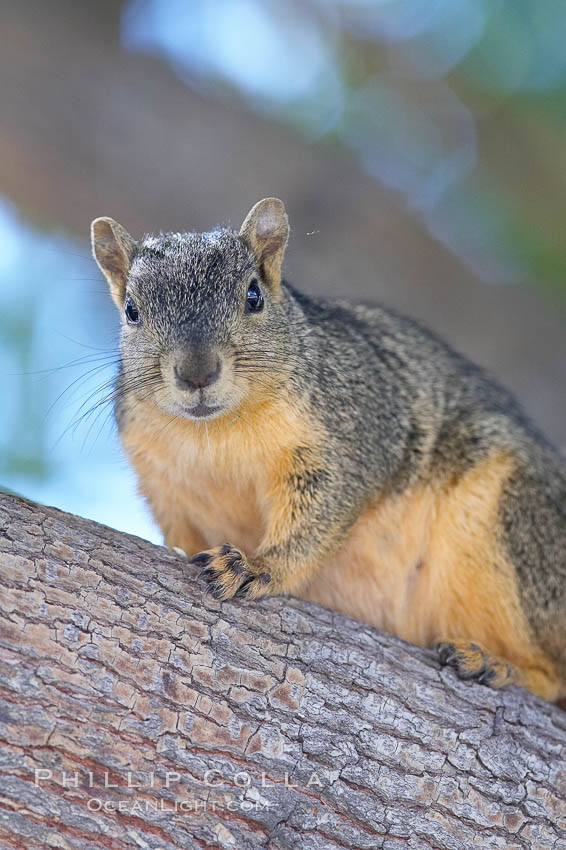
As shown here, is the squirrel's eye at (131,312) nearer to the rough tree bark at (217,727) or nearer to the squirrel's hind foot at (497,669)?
the rough tree bark at (217,727)

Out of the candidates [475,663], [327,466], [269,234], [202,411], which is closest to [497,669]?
[475,663]

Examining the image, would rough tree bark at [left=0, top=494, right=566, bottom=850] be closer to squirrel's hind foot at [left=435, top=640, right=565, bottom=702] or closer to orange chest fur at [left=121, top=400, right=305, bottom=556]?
squirrel's hind foot at [left=435, top=640, right=565, bottom=702]

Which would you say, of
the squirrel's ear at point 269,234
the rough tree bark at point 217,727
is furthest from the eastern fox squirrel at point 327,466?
the rough tree bark at point 217,727

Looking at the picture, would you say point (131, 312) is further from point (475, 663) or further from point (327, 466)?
point (475, 663)

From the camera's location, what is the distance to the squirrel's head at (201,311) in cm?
322

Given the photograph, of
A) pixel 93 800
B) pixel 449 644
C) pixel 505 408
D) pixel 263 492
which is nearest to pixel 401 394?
pixel 505 408

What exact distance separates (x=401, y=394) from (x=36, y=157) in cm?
308

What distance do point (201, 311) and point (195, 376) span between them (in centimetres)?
36

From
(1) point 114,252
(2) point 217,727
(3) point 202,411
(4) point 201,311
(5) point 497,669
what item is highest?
(1) point 114,252

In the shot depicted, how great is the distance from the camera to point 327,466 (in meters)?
3.74

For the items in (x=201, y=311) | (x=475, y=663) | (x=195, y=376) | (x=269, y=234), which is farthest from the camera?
(x=269, y=234)

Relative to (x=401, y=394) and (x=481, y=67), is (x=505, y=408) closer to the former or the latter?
(x=401, y=394)

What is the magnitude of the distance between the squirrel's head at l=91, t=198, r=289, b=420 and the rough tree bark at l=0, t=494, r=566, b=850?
64cm

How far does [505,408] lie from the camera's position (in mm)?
4527
